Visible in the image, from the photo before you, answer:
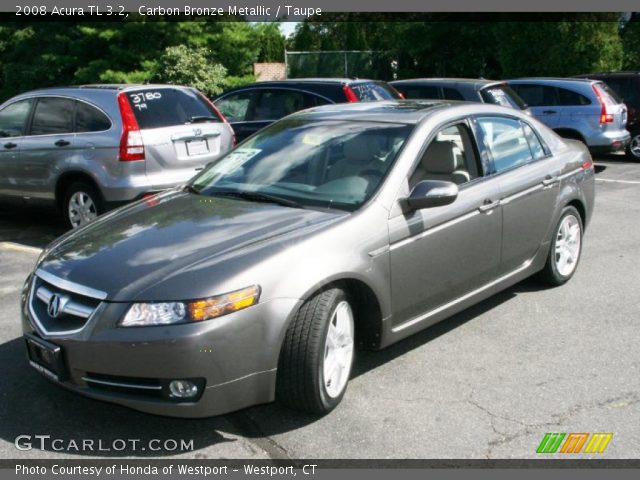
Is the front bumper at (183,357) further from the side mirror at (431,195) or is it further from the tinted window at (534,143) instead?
the tinted window at (534,143)

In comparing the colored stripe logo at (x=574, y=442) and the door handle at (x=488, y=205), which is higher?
the door handle at (x=488, y=205)

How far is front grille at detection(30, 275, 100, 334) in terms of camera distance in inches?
144

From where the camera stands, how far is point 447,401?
13.7 feet

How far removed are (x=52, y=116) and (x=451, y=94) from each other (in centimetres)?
622

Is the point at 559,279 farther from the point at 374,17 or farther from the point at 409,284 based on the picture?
the point at 374,17

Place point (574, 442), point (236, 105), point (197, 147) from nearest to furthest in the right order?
point (574, 442), point (197, 147), point (236, 105)

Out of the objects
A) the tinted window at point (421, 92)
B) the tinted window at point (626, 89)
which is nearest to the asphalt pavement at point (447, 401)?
the tinted window at point (421, 92)

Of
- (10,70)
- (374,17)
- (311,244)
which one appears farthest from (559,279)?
(374,17)

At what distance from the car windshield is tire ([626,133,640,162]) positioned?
10.9 meters

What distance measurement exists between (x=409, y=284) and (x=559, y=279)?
223 cm

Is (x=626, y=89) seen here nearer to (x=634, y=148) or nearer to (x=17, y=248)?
(x=634, y=148)

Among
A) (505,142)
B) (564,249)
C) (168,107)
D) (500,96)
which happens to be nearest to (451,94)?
(500,96)

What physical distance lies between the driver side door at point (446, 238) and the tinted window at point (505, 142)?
21 centimetres

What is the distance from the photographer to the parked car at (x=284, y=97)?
1042 centimetres
